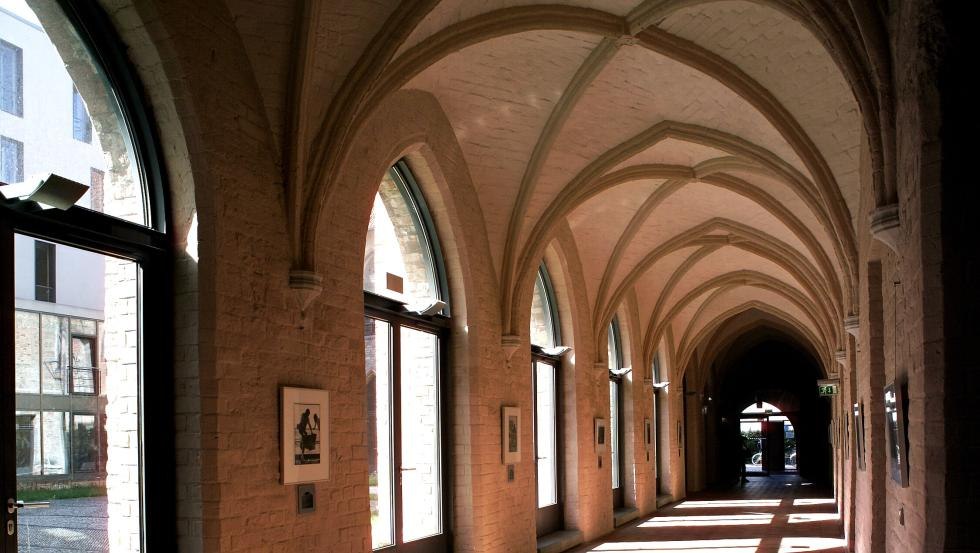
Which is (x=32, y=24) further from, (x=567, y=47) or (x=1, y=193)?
(x=567, y=47)

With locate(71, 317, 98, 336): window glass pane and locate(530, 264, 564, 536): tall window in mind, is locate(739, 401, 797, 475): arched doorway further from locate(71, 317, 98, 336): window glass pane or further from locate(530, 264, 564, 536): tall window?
locate(71, 317, 98, 336): window glass pane

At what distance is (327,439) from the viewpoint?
6641 millimetres

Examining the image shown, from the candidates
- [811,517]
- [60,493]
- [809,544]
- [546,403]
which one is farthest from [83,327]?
[811,517]

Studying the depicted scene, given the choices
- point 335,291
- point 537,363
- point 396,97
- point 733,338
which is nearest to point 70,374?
point 335,291

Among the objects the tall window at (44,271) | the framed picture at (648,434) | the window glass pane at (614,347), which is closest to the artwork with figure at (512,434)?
the tall window at (44,271)

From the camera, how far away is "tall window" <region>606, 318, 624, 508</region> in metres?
17.5

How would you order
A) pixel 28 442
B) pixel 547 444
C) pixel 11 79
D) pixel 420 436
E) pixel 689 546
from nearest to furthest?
pixel 28 442 < pixel 11 79 < pixel 420 436 < pixel 689 546 < pixel 547 444

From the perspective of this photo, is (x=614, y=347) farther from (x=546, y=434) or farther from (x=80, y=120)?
(x=80, y=120)

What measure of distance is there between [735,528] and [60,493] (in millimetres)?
11450

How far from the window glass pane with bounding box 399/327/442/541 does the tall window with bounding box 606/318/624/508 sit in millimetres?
8483

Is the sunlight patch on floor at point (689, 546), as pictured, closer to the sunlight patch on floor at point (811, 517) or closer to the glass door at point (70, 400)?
the sunlight patch on floor at point (811, 517)

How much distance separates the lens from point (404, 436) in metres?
8.85

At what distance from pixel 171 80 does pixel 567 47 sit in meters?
3.82

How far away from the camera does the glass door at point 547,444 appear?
495 inches
